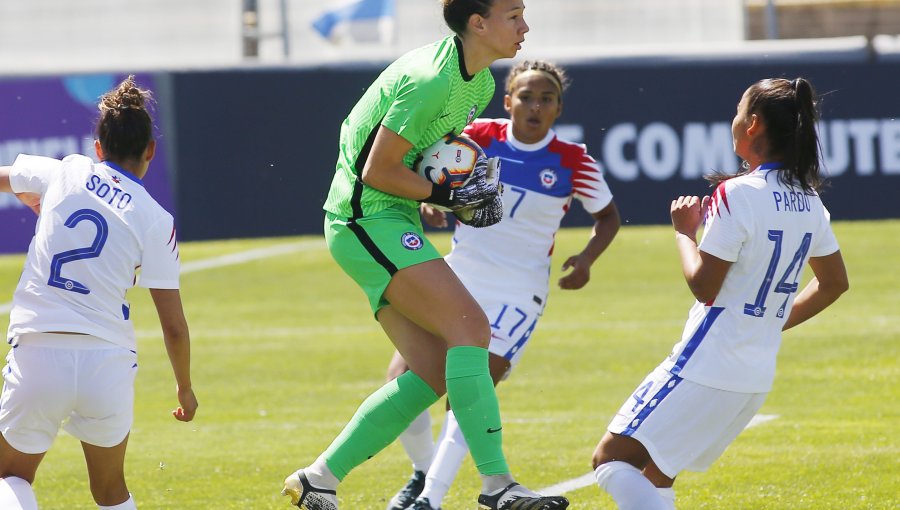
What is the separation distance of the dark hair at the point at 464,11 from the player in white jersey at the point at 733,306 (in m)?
0.97

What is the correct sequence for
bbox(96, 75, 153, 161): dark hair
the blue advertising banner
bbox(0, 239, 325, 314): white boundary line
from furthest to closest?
bbox(0, 239, 325, 314): white boundary line → the blue advertising banner → bbox(96, 75, 153, 161): dark hair

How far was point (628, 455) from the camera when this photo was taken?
15.1 ft

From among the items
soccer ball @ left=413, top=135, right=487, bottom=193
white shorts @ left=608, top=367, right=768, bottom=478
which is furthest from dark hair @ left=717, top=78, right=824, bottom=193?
soccer ball @ left=413, top=135, right=487, bottom=193

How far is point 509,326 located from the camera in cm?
632

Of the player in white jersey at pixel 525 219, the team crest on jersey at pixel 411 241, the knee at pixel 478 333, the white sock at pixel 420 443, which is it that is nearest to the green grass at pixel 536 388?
the white sock at pixel 420 443

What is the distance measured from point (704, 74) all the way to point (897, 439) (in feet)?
28.9

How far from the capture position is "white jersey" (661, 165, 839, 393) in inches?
177

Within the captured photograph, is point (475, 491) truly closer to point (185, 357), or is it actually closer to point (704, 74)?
point (185, 357)

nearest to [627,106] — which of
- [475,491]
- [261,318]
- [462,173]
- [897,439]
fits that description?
[261,318]

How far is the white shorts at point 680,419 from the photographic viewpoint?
14.9 feet

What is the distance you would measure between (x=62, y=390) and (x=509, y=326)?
2377mm

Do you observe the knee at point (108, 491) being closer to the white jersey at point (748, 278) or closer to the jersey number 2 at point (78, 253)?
the jersey number 2 at point (78, 253)

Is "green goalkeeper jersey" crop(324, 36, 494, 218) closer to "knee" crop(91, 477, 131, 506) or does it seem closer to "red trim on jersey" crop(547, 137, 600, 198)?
"knee" crop(91, 477, 131, 506)

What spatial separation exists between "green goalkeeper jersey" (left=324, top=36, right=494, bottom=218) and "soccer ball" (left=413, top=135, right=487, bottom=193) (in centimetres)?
3
